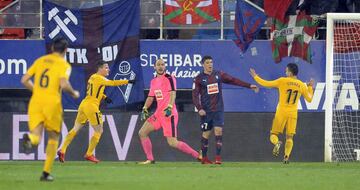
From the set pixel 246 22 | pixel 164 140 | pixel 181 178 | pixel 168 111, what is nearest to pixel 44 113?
pixel 181 178

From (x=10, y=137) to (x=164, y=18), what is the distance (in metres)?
4.73

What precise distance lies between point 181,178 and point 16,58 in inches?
421

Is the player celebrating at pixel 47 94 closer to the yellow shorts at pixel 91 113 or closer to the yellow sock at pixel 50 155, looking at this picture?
the yellow sock at pixel 50 155

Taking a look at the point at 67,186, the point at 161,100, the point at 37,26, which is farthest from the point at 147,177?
the point at 37,26

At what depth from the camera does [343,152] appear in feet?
77.7

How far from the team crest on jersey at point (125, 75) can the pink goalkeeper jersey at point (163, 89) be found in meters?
3.65

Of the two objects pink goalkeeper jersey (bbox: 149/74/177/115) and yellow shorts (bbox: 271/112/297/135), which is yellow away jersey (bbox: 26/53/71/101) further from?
yellow shorts (bbox: 271/112/297/135)

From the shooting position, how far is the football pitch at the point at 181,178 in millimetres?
13672

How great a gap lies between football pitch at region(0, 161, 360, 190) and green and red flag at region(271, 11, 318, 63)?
6.39 metres

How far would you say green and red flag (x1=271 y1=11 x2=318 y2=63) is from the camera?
2441 cm

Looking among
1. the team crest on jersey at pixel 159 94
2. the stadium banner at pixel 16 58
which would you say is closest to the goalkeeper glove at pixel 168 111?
the team crest on jersey at pixel 159 94

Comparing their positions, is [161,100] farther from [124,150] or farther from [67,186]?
[67,186]

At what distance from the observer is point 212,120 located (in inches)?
813

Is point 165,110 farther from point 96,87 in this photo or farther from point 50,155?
point 50,155
